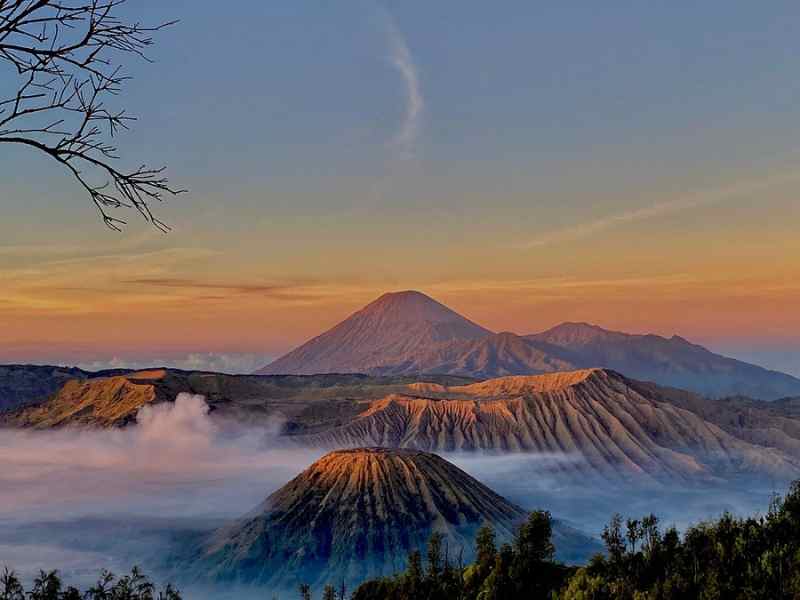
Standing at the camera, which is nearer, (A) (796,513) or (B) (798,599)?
(B) (798,599)

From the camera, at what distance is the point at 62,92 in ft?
37.4

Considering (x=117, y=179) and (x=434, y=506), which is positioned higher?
Result: (x=117, y=179)

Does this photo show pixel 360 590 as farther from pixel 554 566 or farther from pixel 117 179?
pixel 117 179

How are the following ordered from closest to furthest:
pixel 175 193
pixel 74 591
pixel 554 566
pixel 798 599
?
pixel 175 193
pixel 798 599
pixel 74 591
pixel 554 566

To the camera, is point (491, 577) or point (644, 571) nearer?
point (644, 571)

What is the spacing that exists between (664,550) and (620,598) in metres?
21.9

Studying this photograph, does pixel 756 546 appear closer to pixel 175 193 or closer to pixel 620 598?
pixel 620 598

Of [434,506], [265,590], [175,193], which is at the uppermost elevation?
[175,193]

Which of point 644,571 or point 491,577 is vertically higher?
point 644,571

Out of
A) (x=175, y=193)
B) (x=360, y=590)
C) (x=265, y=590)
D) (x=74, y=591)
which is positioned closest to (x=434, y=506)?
(x=265, y=590)

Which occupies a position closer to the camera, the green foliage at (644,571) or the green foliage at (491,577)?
the green foliage at (644,571)

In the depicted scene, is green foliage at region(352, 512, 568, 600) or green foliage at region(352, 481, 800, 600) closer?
green foliage at region(352, 481, 800, 600)

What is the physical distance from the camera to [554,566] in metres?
90.8

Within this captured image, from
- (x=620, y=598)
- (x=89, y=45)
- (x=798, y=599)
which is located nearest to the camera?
(x=89, y=45)
